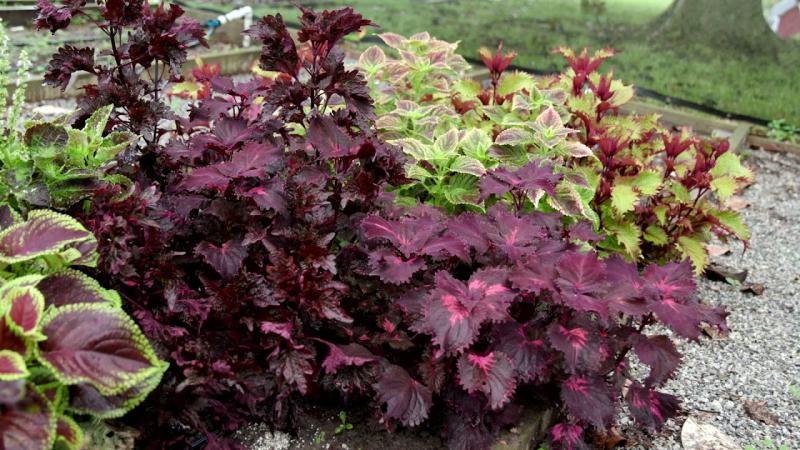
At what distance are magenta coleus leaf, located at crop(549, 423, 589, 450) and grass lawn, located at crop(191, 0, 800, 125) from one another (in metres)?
3.91

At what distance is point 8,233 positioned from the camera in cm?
140

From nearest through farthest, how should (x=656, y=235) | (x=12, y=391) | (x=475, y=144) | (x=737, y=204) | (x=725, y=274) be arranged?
(x=12, y=391), (x=475, y=144), (x=656, y=235), (x=725, y=274), (x=737, y=204)

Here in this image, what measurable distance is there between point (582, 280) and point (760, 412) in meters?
0.95

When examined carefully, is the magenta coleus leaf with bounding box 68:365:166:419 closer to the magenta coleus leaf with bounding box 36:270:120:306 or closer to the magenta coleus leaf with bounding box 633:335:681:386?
the magenta coleus leaf with bounding box 36:270:120:306

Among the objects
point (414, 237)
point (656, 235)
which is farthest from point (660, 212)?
point (414, 237)

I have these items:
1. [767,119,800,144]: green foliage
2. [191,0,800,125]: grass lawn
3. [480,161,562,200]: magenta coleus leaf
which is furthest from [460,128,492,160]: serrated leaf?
[767,119,800,144]: green foliage

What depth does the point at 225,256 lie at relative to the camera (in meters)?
1.55

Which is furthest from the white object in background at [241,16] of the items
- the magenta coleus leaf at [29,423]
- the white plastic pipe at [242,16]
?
the magenta coleus leaf at [29,423]

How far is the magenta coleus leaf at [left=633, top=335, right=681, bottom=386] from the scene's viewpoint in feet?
4.92

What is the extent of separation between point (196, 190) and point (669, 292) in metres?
1.13

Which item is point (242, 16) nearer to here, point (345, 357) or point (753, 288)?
point (753, 288)

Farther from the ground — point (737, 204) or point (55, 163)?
point (55, 163)

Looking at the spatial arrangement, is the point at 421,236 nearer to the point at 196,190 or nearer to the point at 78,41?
the point at 196,190

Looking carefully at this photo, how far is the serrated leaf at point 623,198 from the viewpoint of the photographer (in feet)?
7.43
